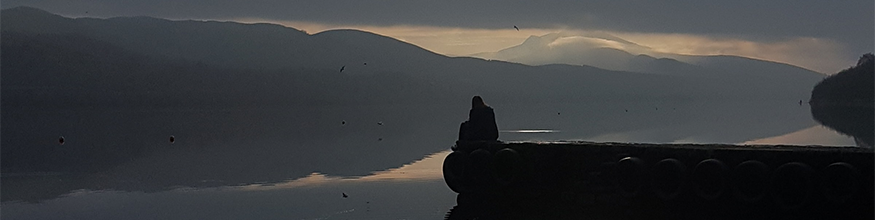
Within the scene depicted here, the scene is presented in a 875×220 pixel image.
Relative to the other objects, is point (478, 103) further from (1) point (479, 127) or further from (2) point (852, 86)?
(2) point (852, 86)

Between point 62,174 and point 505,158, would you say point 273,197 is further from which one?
point 62,174

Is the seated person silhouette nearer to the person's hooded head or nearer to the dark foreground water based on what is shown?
the person's hooded head

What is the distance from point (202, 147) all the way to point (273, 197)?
26724 mm

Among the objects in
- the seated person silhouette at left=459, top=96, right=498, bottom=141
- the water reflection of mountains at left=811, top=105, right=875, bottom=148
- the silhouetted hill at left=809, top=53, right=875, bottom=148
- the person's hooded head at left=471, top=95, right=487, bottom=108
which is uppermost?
the silhouetted hill at left=809, top=53, right=875, bottom=148

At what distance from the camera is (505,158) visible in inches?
872

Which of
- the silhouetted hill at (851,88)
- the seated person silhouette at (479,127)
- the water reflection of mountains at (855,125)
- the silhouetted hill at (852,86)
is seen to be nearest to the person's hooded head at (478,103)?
the seated person silhouette at (479,127)

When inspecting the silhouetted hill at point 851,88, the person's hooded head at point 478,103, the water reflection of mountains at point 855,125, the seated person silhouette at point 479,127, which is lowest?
the seated person silhouette at point 479,127

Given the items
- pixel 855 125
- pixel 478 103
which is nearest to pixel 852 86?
pixel 855 125

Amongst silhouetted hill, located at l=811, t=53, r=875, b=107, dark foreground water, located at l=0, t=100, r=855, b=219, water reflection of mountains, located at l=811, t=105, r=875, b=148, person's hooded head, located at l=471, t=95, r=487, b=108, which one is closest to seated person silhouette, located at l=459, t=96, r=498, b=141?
person's hooded head, located at l=471, t=95, r=487, b=108

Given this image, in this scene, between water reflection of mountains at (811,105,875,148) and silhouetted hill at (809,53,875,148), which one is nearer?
water reflection of mountains at (811,105,875,148)

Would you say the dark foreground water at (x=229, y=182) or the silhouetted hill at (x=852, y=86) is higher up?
the silhouetted hill at (x=852, y=86)

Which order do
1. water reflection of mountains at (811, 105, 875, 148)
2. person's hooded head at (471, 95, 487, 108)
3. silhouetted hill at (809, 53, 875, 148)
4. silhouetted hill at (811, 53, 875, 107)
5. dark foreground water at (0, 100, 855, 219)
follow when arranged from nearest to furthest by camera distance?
1. dark foreground water at (0, 100, 855, 219)
2. person's hooded head at (471, 95, 487, 108)
3. water reflection of mountains at (811, 105, 875, 148)
4. silhouetted hill at (809, 53, 875, 148)
5. silhouetted hill at (811, 53, 875, 107)

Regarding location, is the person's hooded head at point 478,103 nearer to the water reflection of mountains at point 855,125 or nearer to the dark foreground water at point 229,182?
the dark foreground water at point 229,182

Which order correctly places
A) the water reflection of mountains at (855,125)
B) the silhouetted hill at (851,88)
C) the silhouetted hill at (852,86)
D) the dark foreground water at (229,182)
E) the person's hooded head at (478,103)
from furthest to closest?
the silhouetted hill at (852,86), the silhouetted hill at (851,88), the water reflection of mountains at (855,125), the person's hooded head at (478,103), the dark foreground water at (229,182)
